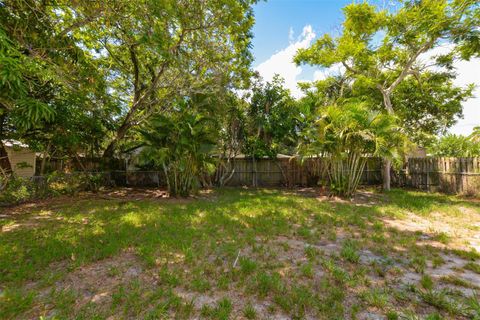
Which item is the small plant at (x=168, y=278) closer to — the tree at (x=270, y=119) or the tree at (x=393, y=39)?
the tree at (x=270, y=119)

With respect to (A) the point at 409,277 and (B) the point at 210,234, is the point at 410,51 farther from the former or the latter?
(B) the point at 210,234

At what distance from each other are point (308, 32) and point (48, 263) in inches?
507

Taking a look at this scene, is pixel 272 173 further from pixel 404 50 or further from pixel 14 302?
pixel 14 302

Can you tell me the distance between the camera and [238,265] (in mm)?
2932

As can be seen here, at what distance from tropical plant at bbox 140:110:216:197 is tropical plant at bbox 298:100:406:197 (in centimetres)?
371

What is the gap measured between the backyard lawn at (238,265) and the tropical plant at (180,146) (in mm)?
2205

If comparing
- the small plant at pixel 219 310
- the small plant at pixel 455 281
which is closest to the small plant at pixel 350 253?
the small plant at pixel 455 281

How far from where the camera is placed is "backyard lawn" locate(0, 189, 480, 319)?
6.91 ft

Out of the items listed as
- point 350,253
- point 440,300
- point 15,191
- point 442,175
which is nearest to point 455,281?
point 440,300

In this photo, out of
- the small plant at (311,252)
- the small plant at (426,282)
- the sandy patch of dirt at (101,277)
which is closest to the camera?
the sandy patch of dirt at (101,277)

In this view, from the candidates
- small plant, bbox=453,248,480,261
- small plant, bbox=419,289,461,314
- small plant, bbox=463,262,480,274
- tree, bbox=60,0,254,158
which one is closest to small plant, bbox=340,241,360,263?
small plant, bbox=419,289,461,314

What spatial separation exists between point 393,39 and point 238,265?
34.7 ft

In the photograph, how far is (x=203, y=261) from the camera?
304cm

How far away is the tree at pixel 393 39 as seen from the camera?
23.7ft
